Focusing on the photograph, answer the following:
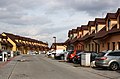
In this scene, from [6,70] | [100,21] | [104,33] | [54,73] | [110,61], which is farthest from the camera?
[100,21]

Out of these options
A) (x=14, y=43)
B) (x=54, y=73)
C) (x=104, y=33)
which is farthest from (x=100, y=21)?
(x=14, y=43)

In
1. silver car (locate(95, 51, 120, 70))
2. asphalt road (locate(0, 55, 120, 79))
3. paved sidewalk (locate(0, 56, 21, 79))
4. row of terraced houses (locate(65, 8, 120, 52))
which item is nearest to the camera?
asphalt road (locate(0, 55, 120, 79))

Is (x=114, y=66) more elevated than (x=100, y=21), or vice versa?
(x=100, y=21)

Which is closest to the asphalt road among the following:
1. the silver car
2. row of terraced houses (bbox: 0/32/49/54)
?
the silver car

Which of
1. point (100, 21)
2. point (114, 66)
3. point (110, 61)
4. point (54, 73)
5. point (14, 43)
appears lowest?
point (54, 73)

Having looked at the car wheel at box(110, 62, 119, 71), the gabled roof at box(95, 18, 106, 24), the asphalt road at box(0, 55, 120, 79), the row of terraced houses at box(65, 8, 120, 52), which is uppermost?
the gabled roof at box(95, 18, 106, 24)

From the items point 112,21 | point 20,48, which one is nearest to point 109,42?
point 112,21

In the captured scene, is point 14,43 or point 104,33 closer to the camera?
point 104,33

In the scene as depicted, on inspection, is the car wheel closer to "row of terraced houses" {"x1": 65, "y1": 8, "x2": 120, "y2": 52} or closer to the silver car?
the silver car

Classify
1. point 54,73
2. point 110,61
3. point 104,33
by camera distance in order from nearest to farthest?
1. point 54,73
2. point 110,61
3. point 104,33

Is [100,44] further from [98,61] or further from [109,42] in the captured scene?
[98,61]

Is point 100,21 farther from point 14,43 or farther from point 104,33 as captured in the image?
point 14,43

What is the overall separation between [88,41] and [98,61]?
80.2 ft

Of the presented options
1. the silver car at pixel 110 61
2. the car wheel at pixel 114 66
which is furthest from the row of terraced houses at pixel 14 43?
the car wheel at pixel 114 66
